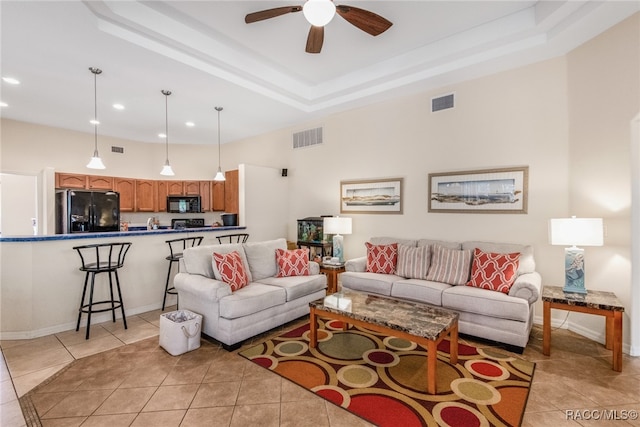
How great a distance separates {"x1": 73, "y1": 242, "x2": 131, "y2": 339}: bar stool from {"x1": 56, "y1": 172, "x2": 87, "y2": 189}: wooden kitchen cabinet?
3.25 m

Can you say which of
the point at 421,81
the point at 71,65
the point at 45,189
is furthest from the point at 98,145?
the point at 421,81

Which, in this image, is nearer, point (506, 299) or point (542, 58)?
point (506, 299)

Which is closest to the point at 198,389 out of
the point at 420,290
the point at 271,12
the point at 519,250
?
the point at 420,290

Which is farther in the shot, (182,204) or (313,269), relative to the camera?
(182,204)

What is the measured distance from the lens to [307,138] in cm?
591

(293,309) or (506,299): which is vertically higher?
(506,299)

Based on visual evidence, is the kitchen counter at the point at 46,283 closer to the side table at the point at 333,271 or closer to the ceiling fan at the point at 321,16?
the side table at the point at 333,271

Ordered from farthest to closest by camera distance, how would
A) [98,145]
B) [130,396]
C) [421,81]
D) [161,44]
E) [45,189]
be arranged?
[98,145] < [45,189] < [421,81] < [161,44] < [130,396]

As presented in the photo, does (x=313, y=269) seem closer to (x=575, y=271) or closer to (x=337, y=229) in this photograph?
(x=337, y=229)

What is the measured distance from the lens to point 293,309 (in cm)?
362

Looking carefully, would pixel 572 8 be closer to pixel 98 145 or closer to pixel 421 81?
pixel 421 81

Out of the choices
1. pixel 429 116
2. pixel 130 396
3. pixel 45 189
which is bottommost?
pixel 130 396

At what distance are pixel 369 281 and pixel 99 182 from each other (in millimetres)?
6111

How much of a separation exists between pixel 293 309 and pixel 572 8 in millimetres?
4176
